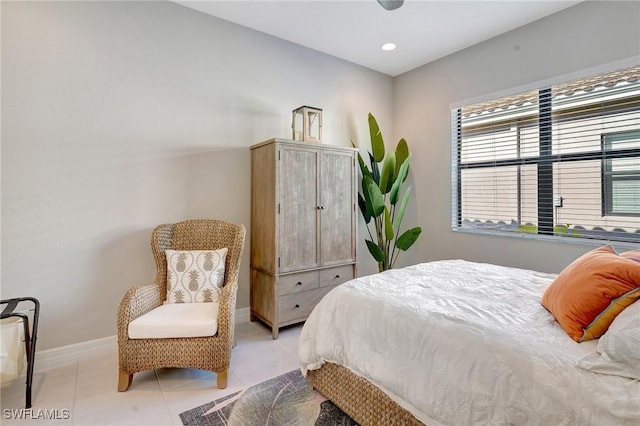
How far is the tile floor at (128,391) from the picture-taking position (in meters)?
1.76

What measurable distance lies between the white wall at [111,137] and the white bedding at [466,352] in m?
1.71

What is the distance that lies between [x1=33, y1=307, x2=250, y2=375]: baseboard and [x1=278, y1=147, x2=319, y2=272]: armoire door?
146 cm

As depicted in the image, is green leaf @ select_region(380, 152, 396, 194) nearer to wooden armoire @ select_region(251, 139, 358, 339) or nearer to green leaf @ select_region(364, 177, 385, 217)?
green leaf @ select_region(364, 177, 385, 217)

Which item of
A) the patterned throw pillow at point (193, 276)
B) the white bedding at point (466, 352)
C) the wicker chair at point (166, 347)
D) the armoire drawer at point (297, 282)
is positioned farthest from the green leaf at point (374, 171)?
the wicker chair at point (166, 347)

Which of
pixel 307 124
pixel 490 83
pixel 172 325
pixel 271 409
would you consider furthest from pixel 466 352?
pixel 490 83

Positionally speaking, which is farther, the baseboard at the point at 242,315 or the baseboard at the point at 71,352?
the baseboard at the point at 242,315

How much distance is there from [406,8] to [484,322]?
8.80 ft

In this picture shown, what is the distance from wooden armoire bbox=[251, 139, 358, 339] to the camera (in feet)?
9.28

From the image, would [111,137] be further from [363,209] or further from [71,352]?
[363,209]

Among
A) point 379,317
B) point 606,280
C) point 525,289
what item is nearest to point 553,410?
point 606,280

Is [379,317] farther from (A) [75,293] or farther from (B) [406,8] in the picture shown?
(B) [406,8]

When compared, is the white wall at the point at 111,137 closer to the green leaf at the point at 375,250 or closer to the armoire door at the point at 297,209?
the armoire door at the point at 297,209

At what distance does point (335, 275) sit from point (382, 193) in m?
1.11

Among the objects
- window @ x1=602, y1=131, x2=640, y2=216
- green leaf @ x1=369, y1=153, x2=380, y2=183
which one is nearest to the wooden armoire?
green leaf @ x1=369, y1=153, x2=380, y2=183
